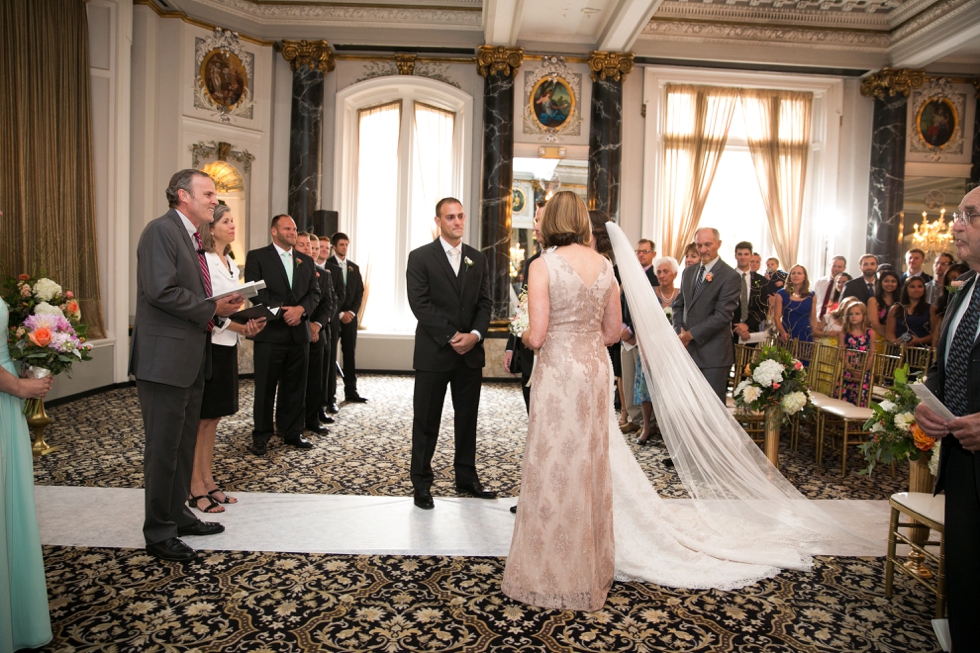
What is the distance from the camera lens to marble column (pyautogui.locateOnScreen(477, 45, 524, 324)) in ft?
33.3

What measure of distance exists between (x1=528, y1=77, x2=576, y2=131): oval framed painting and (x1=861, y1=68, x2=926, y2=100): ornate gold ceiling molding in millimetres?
4731

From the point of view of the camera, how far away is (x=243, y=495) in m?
4.41

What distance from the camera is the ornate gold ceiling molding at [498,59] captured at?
10.1 metres

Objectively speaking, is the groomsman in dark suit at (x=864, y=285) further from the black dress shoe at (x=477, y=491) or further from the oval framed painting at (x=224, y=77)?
the oval framed painting at (x=224, y=77)

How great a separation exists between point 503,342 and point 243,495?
6.20m

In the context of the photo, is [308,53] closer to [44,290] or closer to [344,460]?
[44,290]

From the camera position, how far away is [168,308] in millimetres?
3150

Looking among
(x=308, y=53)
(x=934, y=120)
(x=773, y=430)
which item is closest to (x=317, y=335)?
(x=773, y=430)

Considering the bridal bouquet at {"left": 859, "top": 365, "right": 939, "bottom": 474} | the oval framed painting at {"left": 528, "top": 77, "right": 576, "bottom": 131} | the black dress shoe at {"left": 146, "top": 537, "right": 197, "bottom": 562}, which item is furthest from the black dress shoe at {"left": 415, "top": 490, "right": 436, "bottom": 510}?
the oval framed painting at {"left": 528, "top": 77, "right": 576, "bottom": 131}

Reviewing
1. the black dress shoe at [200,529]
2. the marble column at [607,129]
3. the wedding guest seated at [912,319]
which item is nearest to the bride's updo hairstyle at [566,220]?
the black dress shoe at [200,529]

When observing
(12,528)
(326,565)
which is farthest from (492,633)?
(12,528)

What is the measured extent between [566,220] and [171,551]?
2.49m

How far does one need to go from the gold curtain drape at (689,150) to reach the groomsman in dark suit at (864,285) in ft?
8.62

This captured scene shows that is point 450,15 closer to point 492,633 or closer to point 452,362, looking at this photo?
point 452,362
